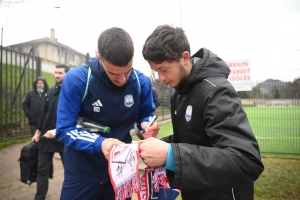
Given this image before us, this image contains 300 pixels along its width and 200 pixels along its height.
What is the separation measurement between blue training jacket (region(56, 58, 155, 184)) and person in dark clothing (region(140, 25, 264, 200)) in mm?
531

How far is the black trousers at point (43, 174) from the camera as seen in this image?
4.14m

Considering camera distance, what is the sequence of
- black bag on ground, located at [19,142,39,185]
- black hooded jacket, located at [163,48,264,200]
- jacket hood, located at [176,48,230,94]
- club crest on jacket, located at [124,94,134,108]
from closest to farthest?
1. black hooded jacket, located at [163,48,264,200]
2. jacket hood, located at [176,48,230,94]
3. club crest on jacket, located at [124,94,134,108]
4. black bag on ground, located at [19,142,39,185]

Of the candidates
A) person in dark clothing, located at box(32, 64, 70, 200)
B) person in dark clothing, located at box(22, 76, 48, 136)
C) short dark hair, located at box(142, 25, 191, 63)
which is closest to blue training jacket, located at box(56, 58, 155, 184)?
short dark hair, located at box(142, 25, 191, 63)

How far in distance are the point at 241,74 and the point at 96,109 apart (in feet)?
21.3

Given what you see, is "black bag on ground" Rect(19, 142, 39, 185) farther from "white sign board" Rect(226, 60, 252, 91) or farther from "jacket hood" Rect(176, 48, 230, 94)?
"white sign board" Rect(226, 60, 252, 91)

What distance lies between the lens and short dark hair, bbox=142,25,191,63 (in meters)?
1.67

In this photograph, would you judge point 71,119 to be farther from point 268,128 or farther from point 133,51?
point 268,128

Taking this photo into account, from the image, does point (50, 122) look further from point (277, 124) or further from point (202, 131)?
point (277, 124)

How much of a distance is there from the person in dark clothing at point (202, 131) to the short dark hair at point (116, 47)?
20 cm

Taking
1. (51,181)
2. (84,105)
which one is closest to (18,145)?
(51,181)

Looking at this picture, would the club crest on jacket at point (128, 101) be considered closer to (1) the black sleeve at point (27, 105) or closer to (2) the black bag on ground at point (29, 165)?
(2) the black bag on ground at point (29, 165)

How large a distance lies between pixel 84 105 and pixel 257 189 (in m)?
3.81

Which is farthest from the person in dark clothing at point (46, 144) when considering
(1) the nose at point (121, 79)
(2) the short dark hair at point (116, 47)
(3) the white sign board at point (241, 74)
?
(3) the white sign board at point (241, 74)

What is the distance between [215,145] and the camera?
1.29 metres
